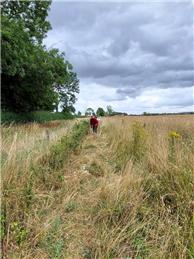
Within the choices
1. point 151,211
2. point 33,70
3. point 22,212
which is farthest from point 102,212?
point 33,70

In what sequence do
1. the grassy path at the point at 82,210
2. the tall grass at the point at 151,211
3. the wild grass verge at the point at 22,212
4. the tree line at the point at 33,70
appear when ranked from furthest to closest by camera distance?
1. the tree line at the point at 33,70
2. the grassy path at the point at 82,210
3. the tall grass at the point at 151,211
4. the wild grass verge at the point at 22,212

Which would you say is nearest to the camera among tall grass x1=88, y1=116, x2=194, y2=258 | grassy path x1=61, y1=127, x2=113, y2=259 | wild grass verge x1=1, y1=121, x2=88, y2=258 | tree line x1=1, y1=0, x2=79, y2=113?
wild grass verge x1=1, y1=121, x2=88, y2=258

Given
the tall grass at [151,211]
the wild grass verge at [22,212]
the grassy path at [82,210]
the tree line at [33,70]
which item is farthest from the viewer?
the tree line at [33,70]

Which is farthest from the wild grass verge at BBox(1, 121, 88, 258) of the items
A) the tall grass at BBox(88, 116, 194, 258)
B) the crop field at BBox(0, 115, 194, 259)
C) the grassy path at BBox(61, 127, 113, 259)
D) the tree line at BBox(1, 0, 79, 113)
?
the tree line at BBox(1, 0, 79, 113)

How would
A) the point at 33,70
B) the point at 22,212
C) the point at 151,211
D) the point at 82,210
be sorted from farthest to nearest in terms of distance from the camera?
the point at 33,70
the point at 82,210
the point at 151,211
the point at 22,212

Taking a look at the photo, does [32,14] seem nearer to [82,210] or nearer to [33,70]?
[33,70]

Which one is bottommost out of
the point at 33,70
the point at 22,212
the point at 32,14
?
the point at 22,212

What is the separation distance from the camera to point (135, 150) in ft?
25.5

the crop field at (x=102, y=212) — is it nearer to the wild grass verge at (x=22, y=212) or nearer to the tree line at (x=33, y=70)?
the wild grass verge at (x=22, y=212)

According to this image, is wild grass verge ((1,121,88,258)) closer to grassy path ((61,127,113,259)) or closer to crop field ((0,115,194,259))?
crop field ((0,115,194,259))

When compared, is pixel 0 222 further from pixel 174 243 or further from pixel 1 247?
pixel 174 243

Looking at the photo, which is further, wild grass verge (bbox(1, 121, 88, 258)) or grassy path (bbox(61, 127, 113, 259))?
grassy path (bbox(61, 127, 113, 259))

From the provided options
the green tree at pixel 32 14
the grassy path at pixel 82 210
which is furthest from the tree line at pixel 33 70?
the grassy path at pixel 82 210

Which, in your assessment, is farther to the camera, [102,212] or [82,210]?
[82,210]
